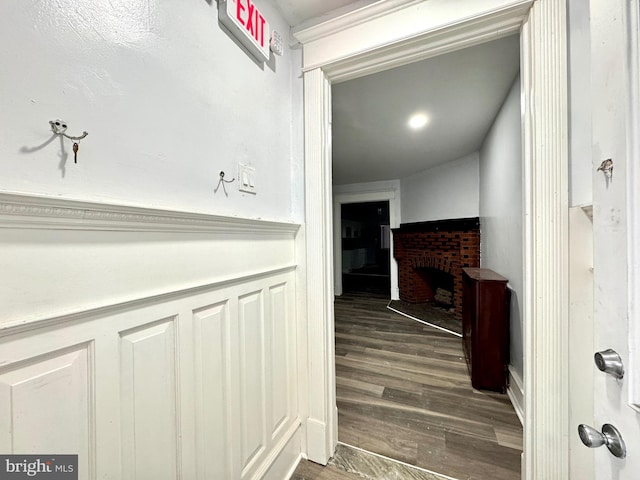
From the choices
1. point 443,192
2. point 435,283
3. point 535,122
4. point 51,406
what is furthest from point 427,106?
point 435,283

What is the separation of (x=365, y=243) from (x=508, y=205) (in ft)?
18.8

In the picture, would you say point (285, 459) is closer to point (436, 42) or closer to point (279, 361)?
point (279, 361)

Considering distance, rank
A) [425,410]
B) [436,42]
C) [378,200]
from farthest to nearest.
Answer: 1. [378,200]
2. [425,410]
3. [436,42]

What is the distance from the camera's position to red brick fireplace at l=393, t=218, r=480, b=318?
3275mm

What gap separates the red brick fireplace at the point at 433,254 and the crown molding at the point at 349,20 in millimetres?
2822

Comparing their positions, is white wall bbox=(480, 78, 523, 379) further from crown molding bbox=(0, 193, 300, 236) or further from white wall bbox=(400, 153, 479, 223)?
crown molding bbox=(0, 193, 300, 236)

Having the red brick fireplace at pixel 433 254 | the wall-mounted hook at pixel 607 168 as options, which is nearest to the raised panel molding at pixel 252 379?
the wall-mounted hook at pixel 607 168

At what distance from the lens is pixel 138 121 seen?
0.65 meters

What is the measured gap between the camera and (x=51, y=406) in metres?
0.50

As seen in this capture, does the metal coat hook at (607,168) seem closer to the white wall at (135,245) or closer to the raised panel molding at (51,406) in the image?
the white wall at (135,245)

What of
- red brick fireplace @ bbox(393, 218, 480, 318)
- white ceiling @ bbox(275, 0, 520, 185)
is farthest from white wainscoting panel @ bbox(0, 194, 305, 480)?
red brick fireplace @ bbox(393, 218, 480, 318)

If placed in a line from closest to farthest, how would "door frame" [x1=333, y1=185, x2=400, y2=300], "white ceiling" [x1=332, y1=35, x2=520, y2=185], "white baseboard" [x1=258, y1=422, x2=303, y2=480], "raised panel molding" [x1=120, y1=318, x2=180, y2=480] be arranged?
1. "raised panel molding" [x1=120, y1=318, x2=180, y2=480]
2. "white baseboard" [x1=258, y1=422, x2=303, y2=480]
3. "white ceiling" [x1=332, y1=35, x2=520, y2=185]
4. "door frame" [x1=333, y1=185, x2=400, y2=300]

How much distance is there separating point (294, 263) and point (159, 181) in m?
0.77

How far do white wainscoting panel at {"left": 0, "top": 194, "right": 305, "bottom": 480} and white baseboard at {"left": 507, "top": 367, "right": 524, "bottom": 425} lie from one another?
1623 mm
